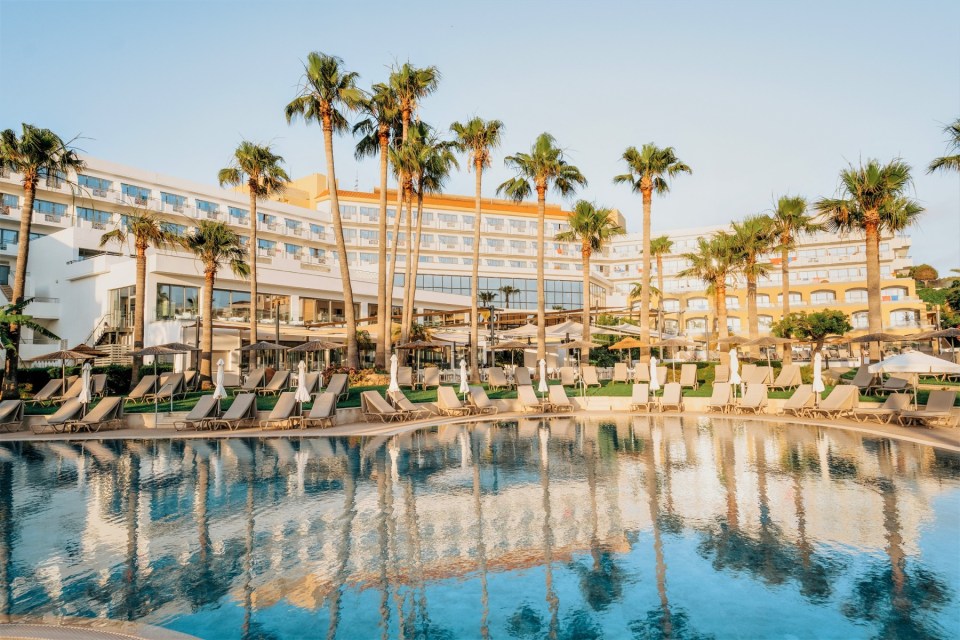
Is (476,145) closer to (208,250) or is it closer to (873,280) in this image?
(208,250)

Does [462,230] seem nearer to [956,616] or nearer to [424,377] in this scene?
[424,377]

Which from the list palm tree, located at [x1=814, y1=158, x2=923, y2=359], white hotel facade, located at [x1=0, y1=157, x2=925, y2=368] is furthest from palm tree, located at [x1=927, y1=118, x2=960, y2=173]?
white hotel facade, located at [x1=0, y1=157, x2=925, y2=368]

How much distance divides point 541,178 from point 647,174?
456 centimetres

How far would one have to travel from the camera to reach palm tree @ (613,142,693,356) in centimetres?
2584

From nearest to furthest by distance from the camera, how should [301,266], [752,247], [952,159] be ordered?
[952,159] < [752,247] < [301,266]

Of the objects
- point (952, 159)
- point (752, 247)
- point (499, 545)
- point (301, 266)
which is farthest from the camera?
point (301, 266)

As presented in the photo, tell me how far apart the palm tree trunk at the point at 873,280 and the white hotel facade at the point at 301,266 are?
25961 mm

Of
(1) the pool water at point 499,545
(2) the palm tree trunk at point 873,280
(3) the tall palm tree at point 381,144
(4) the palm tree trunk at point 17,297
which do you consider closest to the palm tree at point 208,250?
(4) the palm tree trunk at point 17,297

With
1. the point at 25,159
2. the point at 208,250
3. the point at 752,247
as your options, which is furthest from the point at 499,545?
the point at 752,247

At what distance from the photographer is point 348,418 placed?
58.5ft

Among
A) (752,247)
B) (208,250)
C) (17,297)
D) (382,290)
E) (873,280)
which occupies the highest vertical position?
(752,247)

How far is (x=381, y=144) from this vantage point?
2575cm

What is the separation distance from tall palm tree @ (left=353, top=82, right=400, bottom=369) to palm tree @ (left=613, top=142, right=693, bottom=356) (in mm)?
10045

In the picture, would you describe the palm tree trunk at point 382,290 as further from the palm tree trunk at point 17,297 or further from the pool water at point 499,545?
the pool water at point 499,545
